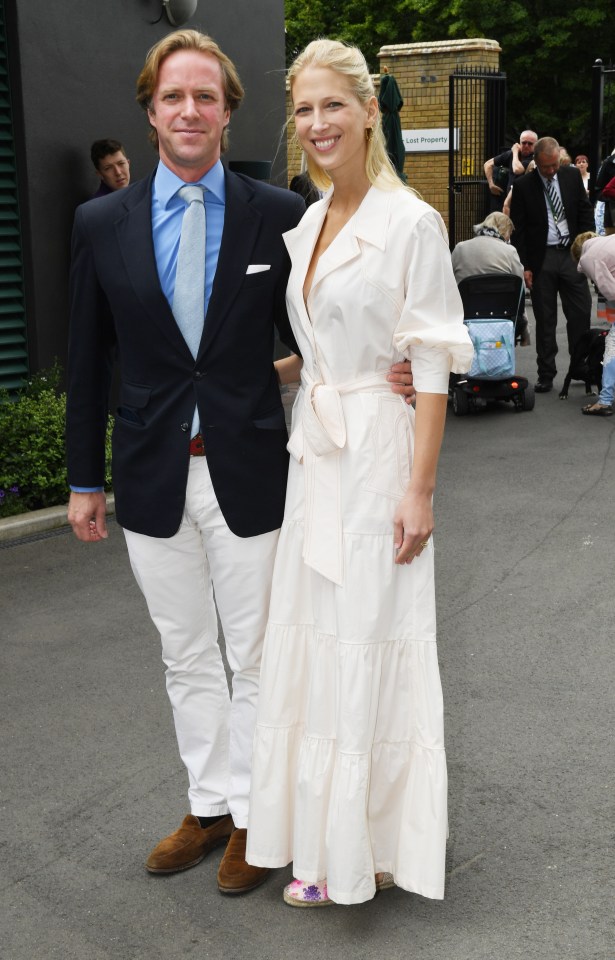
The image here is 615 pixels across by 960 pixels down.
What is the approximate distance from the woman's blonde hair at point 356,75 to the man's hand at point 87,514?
1214mm

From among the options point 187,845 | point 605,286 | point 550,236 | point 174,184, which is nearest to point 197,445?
point 174,184

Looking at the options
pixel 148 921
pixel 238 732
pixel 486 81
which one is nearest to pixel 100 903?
pixel 148 921

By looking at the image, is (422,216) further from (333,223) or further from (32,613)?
(32,613)

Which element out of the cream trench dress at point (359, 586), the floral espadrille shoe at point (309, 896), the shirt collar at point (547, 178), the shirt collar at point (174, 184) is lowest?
the floral espadrille shoe at point (309, 896)

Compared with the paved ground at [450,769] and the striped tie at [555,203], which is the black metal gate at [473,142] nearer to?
the striped tie at [555,203]

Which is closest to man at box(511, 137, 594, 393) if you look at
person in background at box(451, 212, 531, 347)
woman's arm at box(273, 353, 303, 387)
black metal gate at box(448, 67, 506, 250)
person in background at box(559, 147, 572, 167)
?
person in background at box(559, 147, 572, 167)

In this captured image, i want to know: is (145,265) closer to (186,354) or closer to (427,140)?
(186,354)

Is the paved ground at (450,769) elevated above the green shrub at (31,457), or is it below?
below

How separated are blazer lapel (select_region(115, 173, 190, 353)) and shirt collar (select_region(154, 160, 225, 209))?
0.05 metres

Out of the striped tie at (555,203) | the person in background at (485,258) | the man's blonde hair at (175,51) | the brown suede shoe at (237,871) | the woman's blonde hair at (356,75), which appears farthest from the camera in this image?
the striped tie at (555,203)

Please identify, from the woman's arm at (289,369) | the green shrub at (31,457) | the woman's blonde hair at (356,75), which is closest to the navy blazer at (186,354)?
the woman's arm at (289,369)

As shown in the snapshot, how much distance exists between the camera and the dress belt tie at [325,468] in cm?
307

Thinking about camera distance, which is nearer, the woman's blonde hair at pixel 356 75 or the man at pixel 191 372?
the woman's blonde hair at pixel 356 75

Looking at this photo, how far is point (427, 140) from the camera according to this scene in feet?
70.9
